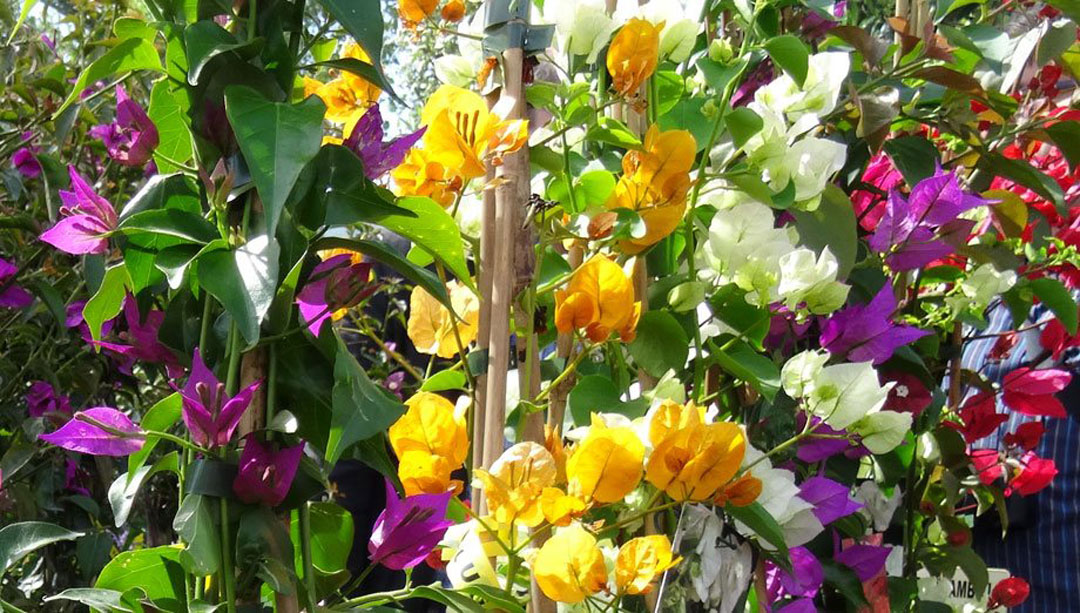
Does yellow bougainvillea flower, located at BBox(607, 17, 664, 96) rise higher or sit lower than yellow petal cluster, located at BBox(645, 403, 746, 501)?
higher

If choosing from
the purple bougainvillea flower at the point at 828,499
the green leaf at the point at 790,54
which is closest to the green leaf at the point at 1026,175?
the green leaf at the point at 790,54

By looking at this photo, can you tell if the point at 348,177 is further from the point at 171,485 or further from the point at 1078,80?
the point at 171,485

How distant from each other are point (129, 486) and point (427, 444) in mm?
179

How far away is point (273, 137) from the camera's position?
557 mm

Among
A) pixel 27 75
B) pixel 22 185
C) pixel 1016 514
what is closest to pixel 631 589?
pixel 22 185

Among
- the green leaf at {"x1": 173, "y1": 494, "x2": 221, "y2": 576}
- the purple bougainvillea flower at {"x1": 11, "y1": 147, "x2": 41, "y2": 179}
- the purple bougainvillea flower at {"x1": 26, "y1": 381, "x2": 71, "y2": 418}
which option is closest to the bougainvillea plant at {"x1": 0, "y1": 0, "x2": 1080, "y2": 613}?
the green leaf at {"x1": 173, "y1": 494, "x2": 221, "y2": 576}

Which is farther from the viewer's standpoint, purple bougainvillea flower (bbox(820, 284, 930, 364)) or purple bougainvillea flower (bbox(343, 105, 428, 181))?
purple bougainvillea flower (bbox(820, 284, 930, 364))

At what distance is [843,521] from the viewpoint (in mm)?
1008

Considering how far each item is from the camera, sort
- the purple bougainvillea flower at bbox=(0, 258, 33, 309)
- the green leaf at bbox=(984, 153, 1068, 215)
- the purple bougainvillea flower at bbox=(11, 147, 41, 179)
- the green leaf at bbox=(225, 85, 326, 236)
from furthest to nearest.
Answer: the purple bougainvillea flower at bbox=(11, 147, 41, 179) < the purple bougainvillea flower at bbox=(0, 258, 33, 309) < the green leaf at bbox=(984, 153, 1068, 215) < the green leaf at bbox=(225, 85, 326, 236)

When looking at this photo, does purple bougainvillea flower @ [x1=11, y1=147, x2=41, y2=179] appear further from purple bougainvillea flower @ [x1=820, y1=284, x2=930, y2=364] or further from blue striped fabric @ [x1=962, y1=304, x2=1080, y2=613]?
blue striped fabric @ [x1=962, y1=304, x2=1080, y2=613]

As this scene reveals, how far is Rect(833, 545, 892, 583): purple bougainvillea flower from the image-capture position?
0.99m

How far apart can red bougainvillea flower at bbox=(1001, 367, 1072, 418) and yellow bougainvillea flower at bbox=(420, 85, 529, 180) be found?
0.80m

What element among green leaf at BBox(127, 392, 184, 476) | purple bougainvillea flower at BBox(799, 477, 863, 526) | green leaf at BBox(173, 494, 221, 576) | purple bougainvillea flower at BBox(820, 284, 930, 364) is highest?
green leaf at BBox(127, 392, 184, 476)

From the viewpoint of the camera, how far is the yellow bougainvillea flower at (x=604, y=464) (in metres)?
0.67
